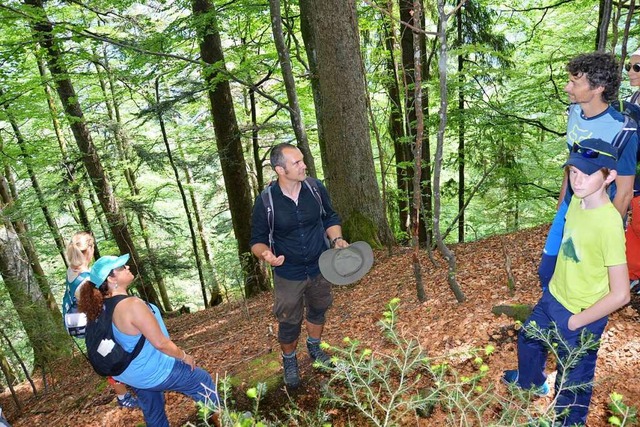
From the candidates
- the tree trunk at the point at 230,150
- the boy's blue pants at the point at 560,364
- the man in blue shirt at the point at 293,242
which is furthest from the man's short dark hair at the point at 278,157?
the tree trunk at the point at 230,150

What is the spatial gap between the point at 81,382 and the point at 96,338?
5.14 m

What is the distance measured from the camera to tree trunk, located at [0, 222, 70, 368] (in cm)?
695

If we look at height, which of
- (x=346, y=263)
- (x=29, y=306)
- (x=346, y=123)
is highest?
(x=346, y=123)

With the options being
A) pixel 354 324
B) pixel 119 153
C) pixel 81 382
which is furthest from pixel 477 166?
pixel 119 153

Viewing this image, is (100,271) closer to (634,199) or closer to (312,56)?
(634,199)

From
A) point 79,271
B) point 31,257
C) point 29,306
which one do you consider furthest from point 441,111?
point 31,257

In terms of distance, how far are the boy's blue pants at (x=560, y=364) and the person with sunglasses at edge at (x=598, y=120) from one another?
0.20 m

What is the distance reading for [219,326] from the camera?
7.96 m

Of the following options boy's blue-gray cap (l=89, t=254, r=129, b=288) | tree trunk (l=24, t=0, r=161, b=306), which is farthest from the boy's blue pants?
tree trunk (l=24, t=0, r=161, b=306)

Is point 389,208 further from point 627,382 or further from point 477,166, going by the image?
point 627,382

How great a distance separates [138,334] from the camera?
9.64 ft

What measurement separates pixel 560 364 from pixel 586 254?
64cm

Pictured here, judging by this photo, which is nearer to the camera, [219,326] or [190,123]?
[219,326]

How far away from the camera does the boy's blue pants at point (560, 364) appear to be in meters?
2.39
